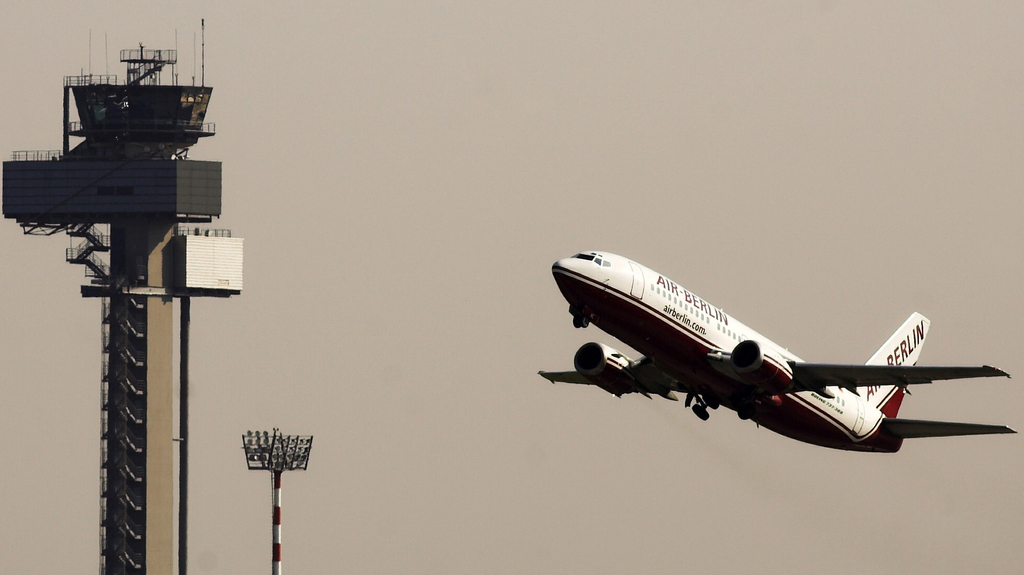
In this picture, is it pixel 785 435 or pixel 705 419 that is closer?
pixel 705 419

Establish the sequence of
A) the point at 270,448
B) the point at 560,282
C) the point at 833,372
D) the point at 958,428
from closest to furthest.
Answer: the point at 560,282, the point at 833,372, the point at 958,428, the point at 270,448

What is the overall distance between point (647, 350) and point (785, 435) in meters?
16.0

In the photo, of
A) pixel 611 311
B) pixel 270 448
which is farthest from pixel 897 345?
pixel 270 448

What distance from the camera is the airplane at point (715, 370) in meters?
91.6

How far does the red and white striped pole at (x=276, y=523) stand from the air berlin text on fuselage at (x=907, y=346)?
2564 inches

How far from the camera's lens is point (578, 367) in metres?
100

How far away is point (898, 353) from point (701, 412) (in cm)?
2509

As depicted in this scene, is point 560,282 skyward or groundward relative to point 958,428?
skyward

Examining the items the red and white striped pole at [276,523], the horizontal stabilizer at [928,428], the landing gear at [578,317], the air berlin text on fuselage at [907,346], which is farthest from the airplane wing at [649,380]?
the red and white striped pole at [276,523]

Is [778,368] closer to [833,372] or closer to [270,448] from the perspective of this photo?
[833,372]

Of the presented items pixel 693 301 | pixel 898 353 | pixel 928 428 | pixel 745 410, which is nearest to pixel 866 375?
pixel 745 410

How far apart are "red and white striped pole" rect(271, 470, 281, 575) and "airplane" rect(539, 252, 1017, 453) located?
60626 millimetres

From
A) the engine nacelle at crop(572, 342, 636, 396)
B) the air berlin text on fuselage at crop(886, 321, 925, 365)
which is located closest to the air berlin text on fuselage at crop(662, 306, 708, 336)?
the engine nacelle at crop(572, 342, 636, 396)

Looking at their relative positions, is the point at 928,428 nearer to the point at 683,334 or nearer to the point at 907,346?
the point at 907,346
